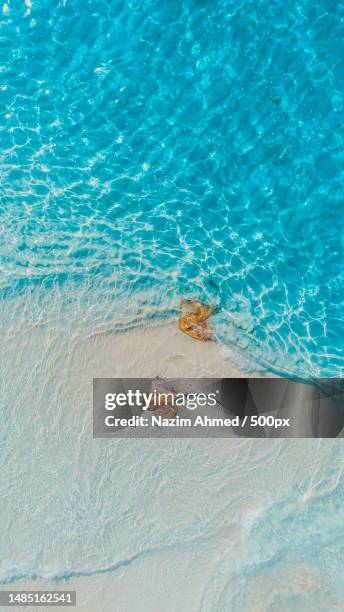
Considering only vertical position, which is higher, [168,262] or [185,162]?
[185,162]

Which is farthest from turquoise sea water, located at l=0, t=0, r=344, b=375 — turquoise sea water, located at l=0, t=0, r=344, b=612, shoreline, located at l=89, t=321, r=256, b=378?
shoreline, located at l=89, t=321, r=256, b=378

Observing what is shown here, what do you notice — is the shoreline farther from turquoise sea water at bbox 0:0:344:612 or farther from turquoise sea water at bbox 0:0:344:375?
turquoise sea water at bbox 0:0:344:375

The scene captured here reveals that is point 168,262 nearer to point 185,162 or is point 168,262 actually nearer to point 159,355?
point 159,355

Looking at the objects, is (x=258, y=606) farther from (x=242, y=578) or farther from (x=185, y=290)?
(x=185, y=290)

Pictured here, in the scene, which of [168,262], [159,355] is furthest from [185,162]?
[159,355]

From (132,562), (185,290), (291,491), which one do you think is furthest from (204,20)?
(132,562)

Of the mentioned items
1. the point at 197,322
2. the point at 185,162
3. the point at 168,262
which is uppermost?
the point at 185,162
